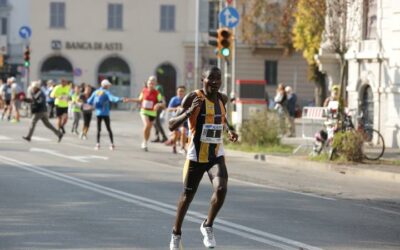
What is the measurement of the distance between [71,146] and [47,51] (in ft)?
115

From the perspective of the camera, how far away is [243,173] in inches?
738

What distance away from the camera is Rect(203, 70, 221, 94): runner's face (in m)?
9.50

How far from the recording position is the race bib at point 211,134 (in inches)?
373

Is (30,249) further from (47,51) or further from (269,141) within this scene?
(47,51)

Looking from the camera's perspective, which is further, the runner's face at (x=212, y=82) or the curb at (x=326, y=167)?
the curb at (x=326, y=167)

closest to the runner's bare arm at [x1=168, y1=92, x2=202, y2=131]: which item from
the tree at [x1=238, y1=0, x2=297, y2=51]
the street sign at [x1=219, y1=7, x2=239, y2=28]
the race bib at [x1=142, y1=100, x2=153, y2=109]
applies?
the race bib at [x1=142, y1=100, x2=153, y2=109]

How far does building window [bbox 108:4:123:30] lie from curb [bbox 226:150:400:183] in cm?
3679

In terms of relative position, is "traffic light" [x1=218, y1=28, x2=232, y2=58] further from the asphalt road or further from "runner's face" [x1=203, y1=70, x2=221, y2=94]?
"runner's face" [x1=203, y1=70, x2=221, y2=94]

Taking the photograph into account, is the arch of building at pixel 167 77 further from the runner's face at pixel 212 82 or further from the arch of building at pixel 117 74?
the runner's face at pixel 212 82

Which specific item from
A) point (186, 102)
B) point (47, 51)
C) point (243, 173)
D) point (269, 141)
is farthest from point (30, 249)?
point (47, 51)

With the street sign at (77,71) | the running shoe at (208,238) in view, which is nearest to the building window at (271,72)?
the street sign at (77,71)

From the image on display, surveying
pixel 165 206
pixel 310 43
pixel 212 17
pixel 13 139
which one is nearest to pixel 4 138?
pixel 13 139

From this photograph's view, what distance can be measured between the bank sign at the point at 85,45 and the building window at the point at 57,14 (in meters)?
1.07

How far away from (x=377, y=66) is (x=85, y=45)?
1412 inches
